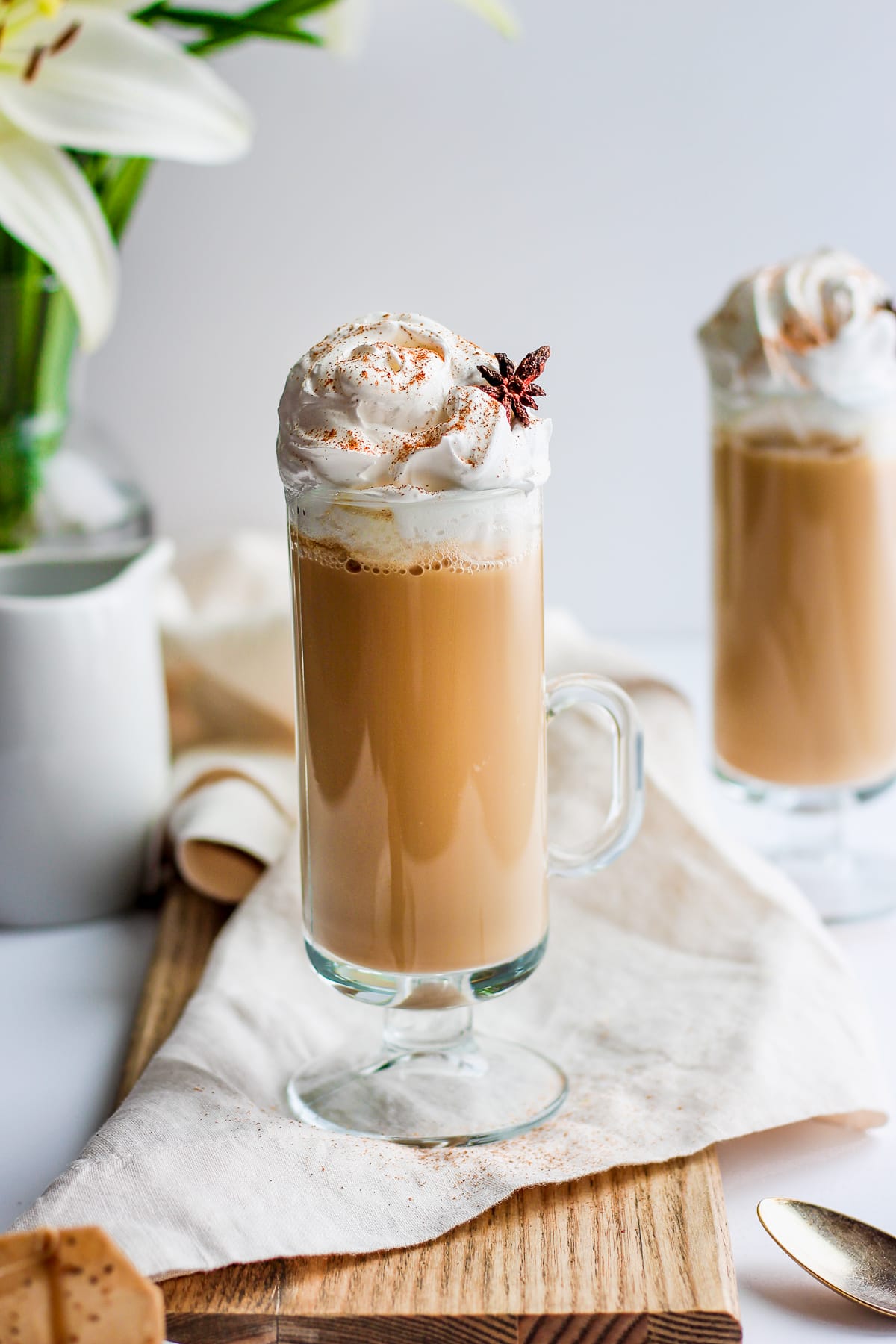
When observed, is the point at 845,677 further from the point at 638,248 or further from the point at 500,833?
the point at 638,248

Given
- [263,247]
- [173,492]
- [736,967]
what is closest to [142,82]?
[263,247]

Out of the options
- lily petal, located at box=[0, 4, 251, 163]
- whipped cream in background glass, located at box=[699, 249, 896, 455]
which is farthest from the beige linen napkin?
lily petal, located at box=[0, 4, 251, 163]

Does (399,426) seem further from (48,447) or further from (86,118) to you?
(48,447)

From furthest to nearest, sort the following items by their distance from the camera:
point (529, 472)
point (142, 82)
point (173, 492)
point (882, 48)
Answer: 1. point (173, 492)
2. point (882, 48)
3. point (142, 82)
4. point (529, 472)

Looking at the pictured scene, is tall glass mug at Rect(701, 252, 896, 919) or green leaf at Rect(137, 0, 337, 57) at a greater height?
green leaf at Rect(137, 0, 337, 57)

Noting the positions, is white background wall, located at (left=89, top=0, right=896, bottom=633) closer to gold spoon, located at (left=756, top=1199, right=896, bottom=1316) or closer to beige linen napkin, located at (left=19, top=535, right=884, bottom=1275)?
beige linen napkin, located at (left=19, top=535, right=884, bottom=1275)

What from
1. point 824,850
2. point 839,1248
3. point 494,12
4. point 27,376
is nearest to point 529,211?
point 494,12
